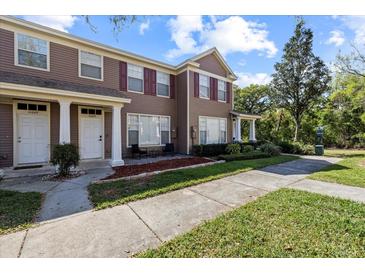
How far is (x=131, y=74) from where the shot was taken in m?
11.2

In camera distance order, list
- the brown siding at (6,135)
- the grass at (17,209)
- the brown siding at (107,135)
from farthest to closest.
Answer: the brown siding at (107,135) → the brown siding at (6,135) → the grass at (17,209)

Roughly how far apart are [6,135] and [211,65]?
1236 cm

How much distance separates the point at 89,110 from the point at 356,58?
1954 cm

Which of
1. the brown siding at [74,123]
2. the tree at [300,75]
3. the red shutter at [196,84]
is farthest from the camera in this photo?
the tree at [300,75]

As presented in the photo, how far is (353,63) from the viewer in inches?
594

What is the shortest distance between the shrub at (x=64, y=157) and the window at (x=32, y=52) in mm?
4326

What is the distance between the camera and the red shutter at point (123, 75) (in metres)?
10.8

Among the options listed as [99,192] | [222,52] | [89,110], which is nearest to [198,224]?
[99,192]

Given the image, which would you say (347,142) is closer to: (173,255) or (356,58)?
(356,58)

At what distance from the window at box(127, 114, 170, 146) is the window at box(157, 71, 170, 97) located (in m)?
1.62

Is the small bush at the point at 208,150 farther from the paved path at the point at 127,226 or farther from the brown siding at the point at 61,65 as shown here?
the paved path at the point at 127,226

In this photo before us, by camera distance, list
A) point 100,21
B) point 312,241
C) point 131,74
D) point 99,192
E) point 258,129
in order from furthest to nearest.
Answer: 1. point 258,129
2. point 131,74
3. point 99,192
4. point 100,21
5. point 312,241

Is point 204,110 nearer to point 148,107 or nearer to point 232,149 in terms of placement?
point 232,149

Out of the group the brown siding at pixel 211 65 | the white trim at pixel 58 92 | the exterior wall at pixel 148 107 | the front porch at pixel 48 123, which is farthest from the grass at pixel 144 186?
the brown siding at pixel 211 65
